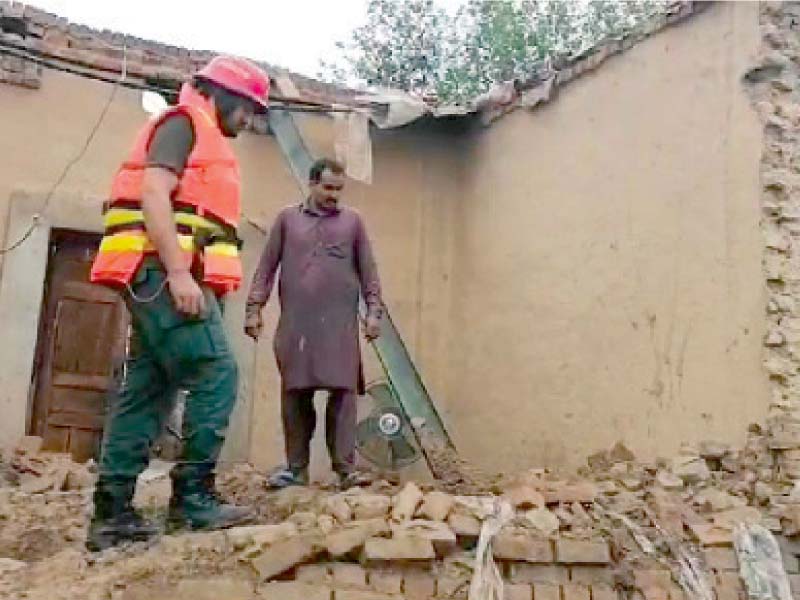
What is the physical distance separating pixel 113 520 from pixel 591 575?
5.53 feet

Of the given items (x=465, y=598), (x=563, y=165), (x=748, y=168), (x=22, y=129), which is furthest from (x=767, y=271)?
(x=22, y=129)

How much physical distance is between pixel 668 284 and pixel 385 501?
2.44 metres

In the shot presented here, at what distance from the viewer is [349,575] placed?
321 centimetres

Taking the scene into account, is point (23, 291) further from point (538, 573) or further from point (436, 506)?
point (538, 573)

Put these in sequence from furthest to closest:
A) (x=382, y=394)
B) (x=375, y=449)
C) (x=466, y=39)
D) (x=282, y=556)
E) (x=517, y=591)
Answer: (x=466, y=39)
(x=382, y=394)
(x=375, y=449)
(x=517, y=591)
(x=282, y=556)

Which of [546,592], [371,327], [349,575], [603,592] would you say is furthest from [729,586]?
[371,327]

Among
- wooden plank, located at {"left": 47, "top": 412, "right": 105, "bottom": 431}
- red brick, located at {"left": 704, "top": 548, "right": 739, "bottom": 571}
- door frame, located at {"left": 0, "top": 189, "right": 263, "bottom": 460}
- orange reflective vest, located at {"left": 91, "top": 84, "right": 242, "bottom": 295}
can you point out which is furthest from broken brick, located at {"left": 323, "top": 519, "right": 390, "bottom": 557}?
wooden plank, located at {"left": 47, "top": 412, "right": 105, "bottom": 431}

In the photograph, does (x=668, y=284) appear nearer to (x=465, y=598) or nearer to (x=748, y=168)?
(x=748, y=168)

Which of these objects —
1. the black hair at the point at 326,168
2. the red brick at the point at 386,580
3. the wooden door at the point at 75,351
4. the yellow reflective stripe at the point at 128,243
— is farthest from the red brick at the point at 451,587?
the wooden door at the point at 75,351

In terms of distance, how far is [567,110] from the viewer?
6.39 meters

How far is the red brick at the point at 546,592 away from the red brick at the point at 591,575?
87 millimetres

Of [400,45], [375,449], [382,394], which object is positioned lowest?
[375,449]

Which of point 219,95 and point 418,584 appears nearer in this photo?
point 418,584

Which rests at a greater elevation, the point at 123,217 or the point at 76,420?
the point at 123,217
